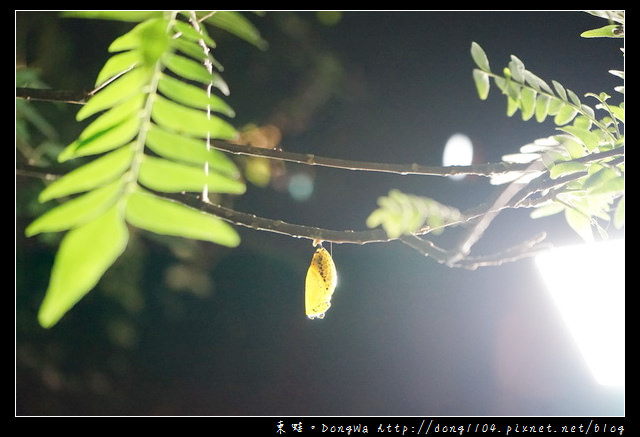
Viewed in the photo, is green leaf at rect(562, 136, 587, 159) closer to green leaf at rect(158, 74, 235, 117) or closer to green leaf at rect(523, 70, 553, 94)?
green leaf at rect(523, 70, 553, 94)

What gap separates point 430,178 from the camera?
84.7 inches

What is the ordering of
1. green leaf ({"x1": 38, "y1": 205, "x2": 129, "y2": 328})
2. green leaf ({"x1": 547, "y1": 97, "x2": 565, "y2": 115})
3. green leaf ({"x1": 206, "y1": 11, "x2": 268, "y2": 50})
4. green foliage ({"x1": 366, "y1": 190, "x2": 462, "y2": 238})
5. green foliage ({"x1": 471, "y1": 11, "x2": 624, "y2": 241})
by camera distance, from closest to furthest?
green leaf ({"x1": 38, "y1": 205, "x2": 129, "y2": 328})
green leaf ({"x1": 206, "y1": 11, "x2": 268, "y2": 50})
green foliage ({"x1": 366, "y1": 190, "x2": 462, "y2": 238})
green foliage ({"x1": 471, "y1": 11, "x2": 624, "y2": 241})
green leaf ({"x1": 547, "y1": 97, "x2": 565, "y2": 115})

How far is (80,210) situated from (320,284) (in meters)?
0.56

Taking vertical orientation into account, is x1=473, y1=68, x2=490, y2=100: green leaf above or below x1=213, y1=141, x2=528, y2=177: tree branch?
above

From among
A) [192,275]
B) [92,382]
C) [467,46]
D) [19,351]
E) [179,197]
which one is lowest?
[92,382]

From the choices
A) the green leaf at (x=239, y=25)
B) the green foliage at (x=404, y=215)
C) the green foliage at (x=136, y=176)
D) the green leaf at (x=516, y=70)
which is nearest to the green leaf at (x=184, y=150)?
the green foliage at (x=136, y=176)

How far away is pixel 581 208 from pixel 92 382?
2223 millimetres

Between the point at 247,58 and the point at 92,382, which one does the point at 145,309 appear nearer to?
the point at 92,382

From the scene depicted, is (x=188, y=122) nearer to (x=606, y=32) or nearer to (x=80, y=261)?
(x=80, y=261)

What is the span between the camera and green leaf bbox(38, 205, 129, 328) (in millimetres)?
217

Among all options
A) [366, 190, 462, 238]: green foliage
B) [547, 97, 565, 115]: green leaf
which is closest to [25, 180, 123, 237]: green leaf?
[366, 190, 462, 238]: green foliage

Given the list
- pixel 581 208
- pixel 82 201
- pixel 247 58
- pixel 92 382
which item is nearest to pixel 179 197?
pixel 82 201

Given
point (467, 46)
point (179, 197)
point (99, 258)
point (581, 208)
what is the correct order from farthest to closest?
point (467, 46), point (581, 208), point (179, 197), point (99, 258)

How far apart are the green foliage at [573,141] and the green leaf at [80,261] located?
0.60m
